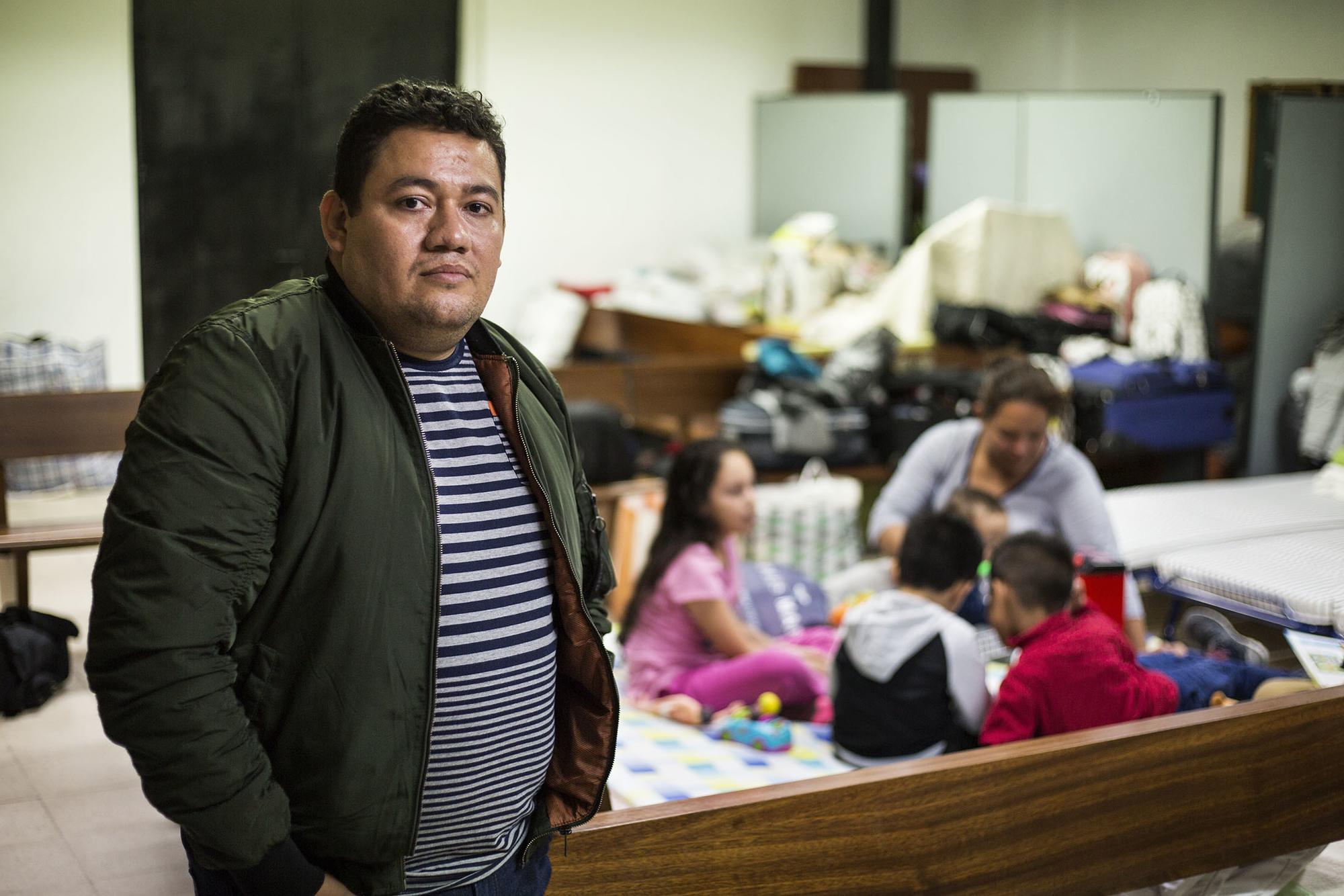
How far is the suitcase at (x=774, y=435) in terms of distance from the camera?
4750 millimetres

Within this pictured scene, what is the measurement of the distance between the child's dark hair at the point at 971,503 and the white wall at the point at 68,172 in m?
4.39

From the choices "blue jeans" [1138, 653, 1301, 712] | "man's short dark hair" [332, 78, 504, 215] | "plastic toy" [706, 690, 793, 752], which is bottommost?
"plastic toy" [706, 690, 793, 752]

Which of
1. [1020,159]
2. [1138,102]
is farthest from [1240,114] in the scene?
[1020,159]

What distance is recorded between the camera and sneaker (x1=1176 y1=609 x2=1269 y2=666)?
3367 millimetres

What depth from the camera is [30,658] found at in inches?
108

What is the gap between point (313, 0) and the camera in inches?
259

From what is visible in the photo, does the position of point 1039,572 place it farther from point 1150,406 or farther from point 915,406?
point 1150,406

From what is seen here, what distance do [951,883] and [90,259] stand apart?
5.45 metres

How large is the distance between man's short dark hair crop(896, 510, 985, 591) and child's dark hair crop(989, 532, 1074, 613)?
125 mm

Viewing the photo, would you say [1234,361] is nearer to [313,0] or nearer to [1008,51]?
[1008,51]

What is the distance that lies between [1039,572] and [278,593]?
1.84m

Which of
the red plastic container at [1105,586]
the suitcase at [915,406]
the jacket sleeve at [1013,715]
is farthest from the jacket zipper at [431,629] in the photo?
the suitcase at [915,406]

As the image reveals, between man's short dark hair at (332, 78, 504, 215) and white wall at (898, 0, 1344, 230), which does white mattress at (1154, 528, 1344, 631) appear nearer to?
white wall at (898, 0, 1344, 230)

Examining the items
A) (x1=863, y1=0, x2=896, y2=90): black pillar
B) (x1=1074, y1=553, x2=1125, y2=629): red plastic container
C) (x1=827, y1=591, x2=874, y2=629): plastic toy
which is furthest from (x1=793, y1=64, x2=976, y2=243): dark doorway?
(x1=1074, y1=553, x2=1125, y2=629): red plastic container
